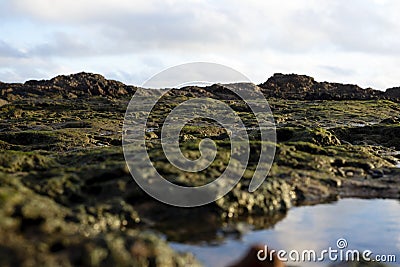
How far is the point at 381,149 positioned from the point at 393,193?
1423cm

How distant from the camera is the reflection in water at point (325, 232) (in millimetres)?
9305

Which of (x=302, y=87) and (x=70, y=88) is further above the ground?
(x=302, y=87)

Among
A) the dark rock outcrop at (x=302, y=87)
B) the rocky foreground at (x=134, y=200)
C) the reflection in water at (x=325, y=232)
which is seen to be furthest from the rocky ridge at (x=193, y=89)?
the reflection in water at (x=325, y=232)

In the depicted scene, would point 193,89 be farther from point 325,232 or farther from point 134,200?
point 325,232

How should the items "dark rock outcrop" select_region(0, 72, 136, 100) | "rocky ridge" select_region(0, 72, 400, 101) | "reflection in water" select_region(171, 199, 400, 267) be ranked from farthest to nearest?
"rocky ridge" select_region(0, 72, 400, 101) < "dark rock outcrop" select_region(0, 72, 136, 100) < "reflection in water" select_region(171, 199, 400, 267)

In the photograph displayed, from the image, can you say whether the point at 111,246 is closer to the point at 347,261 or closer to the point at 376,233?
the point at 347,261

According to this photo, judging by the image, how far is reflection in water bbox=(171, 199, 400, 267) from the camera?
9305 millimetres

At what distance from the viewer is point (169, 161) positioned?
13.8 meters

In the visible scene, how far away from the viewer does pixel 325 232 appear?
426 inches

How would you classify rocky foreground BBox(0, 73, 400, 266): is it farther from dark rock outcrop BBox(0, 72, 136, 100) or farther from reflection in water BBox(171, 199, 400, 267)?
dark rock outcrop BBox(0, 72, 136, 100)

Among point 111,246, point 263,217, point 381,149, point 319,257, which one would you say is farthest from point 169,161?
point 381,149

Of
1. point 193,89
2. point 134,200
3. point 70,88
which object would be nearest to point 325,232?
point 134,200

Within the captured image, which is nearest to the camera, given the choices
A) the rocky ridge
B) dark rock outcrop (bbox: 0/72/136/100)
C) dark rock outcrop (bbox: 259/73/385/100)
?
dark rock outcrop (bbox: 0/72/136/100)

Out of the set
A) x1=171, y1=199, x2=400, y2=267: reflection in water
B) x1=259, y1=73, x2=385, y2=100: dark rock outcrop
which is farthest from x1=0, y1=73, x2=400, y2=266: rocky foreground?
x1=259, y1=73, x2=385, y2=100: dark rock outcrop
